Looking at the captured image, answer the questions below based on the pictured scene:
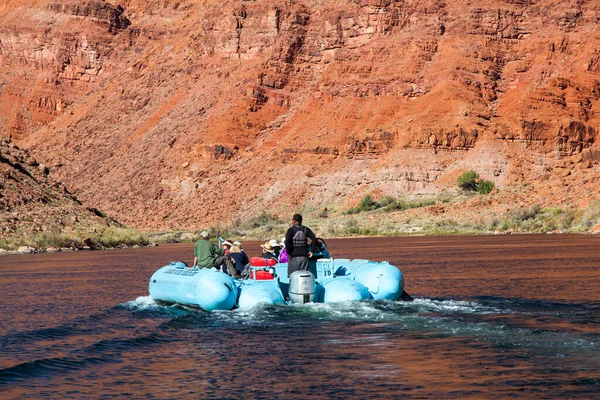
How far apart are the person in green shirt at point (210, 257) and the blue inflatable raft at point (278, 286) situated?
51 centimetres

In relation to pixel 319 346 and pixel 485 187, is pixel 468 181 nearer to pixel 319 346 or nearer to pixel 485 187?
pixel 485 187

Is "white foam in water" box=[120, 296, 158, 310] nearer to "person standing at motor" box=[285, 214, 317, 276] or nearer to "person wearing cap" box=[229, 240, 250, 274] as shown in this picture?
"person wearing cap" box=[229, 240, 250, 274]

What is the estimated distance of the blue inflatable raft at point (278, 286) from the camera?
20641 mm

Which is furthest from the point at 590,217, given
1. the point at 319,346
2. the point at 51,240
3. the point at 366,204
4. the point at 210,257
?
the point at 319,346

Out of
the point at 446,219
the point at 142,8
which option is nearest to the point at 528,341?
the point at 446,219

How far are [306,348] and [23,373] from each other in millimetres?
4694

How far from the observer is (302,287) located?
20453mm

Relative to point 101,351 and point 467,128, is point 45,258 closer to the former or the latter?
point 101,351

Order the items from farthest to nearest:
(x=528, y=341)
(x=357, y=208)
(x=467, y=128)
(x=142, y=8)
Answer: (x=142, y=8) < (x=467, y=128) < (x=357, y=208) < (x=528, y=341)

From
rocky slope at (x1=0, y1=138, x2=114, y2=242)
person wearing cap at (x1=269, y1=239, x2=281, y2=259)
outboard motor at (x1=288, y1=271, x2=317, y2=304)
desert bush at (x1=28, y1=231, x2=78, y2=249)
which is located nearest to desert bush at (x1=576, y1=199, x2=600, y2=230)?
rocky slope at (x1=0, y1=138, x2=114, y2=242)

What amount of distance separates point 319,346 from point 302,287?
4.02m

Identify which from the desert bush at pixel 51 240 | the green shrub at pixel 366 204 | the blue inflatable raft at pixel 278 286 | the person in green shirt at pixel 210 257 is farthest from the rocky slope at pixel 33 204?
the blue inflatable raft at pixel 278 286

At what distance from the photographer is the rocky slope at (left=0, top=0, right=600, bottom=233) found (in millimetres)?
100062

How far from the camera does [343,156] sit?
105 m
